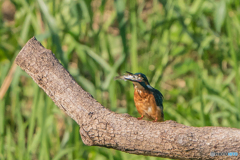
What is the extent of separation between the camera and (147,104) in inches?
54.4

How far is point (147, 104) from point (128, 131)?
0.36 m

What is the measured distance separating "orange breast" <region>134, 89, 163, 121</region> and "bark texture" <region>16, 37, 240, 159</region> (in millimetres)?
296

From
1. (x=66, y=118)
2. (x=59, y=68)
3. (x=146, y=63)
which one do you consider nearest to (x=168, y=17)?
(x=146, y=63)

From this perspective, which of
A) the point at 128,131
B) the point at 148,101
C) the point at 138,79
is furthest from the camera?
the point at 148,101

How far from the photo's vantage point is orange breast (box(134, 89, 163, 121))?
4.47 ft

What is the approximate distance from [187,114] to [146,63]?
20.6 inches

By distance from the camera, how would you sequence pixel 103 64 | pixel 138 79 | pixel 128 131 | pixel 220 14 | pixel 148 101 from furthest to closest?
pixel 103 64, pixel 220 14, pixel 148 101, pixel 138 79, pixel 128 131

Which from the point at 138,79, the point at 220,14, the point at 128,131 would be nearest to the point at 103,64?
the point at 220,14

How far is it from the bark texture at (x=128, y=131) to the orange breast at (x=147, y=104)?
30 centimetres

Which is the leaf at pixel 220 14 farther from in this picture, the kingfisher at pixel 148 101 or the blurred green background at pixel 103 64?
the kingfisher at pixel 148 101

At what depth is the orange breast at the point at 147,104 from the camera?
1.36 m

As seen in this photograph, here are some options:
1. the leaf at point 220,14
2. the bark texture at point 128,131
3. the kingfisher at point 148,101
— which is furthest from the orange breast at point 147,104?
the leaf at point 220,14

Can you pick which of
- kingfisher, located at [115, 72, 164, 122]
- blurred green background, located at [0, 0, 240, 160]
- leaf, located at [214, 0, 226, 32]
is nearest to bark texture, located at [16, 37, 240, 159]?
kingfisher, located at [115, 72, 164, 122]

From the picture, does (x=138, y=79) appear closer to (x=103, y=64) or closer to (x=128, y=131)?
(x=128, y=131)
